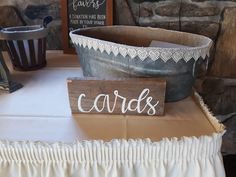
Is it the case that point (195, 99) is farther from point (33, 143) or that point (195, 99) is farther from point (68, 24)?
point (68, 24)

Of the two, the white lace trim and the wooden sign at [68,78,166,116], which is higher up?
the white lace trim

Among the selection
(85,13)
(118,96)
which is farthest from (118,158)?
(85,13)

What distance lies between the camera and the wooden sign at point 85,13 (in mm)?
1204

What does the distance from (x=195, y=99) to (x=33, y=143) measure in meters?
0.48

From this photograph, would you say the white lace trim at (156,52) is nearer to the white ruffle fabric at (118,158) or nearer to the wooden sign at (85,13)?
the white ruffle fabric at (118,158)

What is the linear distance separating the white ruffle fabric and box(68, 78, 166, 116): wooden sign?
0.12m

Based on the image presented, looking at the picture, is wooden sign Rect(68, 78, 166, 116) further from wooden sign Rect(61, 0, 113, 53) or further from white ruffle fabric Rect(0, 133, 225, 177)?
wooden sign Rect(61, 0, 113, 53)

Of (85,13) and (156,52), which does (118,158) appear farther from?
(85,13)

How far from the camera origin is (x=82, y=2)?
1.21 meters

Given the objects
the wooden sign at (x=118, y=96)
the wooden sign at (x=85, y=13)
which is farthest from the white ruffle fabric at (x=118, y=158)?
the wooden sign at (x=85, y=13)

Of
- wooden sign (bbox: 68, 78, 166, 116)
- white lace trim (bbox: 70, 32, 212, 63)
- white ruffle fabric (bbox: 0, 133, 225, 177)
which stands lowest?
white ruffle fabric (bbox: 0, 133, 225, 177)

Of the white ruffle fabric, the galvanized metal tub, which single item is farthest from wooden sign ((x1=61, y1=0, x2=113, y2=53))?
the white ruffle fabric

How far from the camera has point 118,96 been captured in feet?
2.42

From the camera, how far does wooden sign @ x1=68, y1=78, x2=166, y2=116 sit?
2.38ft
